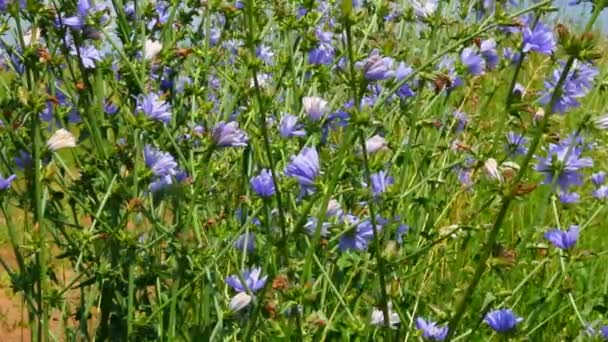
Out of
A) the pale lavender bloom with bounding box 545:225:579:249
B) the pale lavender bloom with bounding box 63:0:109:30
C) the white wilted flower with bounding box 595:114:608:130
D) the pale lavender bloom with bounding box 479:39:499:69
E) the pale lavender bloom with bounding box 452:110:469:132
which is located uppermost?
the pale lavender bloom with bounding box 63:0:109:30

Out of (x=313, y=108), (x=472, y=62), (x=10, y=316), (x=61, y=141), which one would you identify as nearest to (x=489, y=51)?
(x=472, y=62)

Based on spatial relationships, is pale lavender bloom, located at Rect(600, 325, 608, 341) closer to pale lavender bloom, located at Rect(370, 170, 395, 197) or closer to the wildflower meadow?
the wildflower meadow

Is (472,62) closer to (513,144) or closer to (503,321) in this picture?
(513,144)

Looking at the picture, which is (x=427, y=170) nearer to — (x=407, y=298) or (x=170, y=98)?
(x=407, y=298)

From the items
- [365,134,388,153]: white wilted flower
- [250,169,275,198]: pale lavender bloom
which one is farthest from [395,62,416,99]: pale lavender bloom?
[250,169,275,198]: pale lavender bloom

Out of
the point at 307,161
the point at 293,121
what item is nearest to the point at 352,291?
the point at 293,121

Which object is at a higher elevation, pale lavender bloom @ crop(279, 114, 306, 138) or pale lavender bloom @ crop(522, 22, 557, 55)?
pale lavender bloom @ crop(522, 22, 557, 55)
